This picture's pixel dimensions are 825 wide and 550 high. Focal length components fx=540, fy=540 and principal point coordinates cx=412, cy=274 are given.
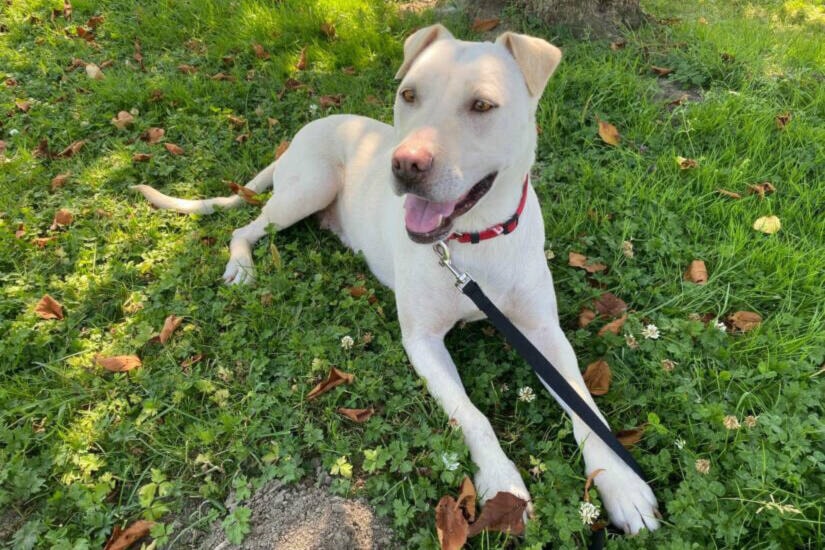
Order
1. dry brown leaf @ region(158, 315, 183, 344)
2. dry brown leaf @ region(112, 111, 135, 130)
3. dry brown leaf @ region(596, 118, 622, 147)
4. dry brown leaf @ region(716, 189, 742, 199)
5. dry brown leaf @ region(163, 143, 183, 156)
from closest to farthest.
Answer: dry brown leaf @ region(158, 315, 183, 344), dry brown leaf @ region(716, 189, 742, 199), dry brown leaf @ region(596, 118, 622, 147), dry brown leaf @ region(163, 143, 183, 156), dry brown leaf @ region(112, 111, 135, 130)

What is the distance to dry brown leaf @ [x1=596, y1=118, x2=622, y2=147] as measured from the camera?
397cm

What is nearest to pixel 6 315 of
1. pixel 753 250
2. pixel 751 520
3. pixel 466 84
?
pixel 466 84

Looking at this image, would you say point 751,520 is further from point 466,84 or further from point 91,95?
point 91,95

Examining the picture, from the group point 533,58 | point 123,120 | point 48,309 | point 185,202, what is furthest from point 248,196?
point 533,58

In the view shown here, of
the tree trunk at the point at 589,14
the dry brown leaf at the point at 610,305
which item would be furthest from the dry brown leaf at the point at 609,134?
the dry brown leaf at the point at 610,305

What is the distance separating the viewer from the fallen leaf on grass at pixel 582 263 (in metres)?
3.18

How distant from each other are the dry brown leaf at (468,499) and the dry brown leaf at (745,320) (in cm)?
→ 171

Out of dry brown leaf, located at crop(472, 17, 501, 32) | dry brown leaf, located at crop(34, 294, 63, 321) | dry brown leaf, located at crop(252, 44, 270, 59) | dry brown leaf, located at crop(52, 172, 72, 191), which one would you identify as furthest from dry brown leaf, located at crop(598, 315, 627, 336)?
dry brown leaf, located at crop(252, 44, 270, 59)

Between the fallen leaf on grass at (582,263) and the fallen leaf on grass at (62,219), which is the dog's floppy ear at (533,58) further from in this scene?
the fallen leaf on grass at (62,219)

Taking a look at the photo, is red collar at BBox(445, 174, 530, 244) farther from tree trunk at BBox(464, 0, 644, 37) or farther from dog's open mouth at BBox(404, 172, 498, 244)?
tree trunk at BBox(464, 0, 644, 37)

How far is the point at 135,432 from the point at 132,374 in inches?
14.3

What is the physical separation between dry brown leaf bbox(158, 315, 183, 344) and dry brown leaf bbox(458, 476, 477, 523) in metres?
1.75

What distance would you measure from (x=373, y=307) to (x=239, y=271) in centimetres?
90

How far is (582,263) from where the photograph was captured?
10.5ft
